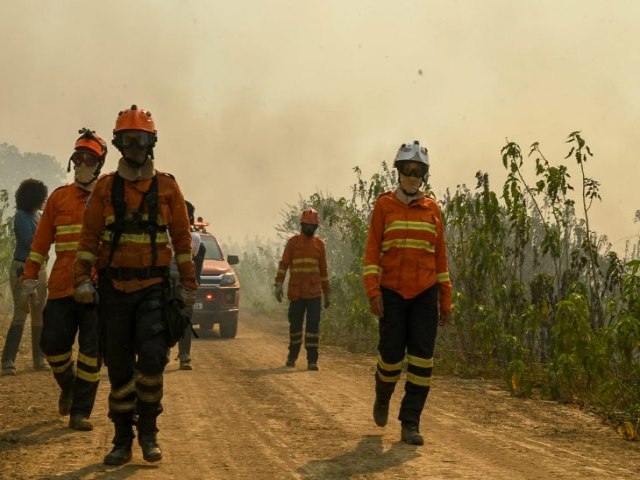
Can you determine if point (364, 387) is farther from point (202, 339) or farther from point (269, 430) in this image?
point (202, 339)

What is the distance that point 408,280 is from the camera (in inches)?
264

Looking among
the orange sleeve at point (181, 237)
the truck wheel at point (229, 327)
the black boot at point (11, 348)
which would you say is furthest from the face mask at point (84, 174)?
the truck wheel at point (229, 327)

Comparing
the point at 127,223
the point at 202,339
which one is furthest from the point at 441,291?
the point at 202,339

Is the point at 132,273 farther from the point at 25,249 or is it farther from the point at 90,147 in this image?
the point at 25,249

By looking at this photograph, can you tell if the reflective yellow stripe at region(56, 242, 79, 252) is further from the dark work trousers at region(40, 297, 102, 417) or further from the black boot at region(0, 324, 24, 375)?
the black boot at region(0, 324, 24, 375)

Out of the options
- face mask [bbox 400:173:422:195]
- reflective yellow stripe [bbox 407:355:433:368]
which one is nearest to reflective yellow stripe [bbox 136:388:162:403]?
reflective yellow stripe [bbox 407:355:433:368]

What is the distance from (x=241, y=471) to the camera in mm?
5574

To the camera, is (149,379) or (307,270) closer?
(149,379)

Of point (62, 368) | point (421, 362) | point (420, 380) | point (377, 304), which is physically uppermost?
point (377, 304)

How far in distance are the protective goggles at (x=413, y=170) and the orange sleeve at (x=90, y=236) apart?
231cm

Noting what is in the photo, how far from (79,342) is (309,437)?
1.93 meters

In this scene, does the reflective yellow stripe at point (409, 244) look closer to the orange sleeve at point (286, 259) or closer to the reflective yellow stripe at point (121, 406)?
the reflective yellow stripe at point (121, 406)

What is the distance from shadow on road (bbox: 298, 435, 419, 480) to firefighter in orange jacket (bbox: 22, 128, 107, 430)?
82.0 inches

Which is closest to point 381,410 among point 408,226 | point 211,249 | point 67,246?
point 408,226
